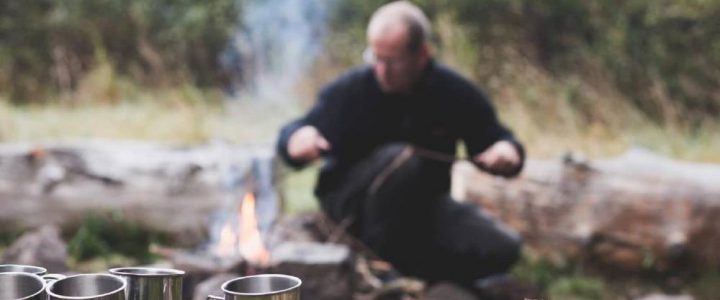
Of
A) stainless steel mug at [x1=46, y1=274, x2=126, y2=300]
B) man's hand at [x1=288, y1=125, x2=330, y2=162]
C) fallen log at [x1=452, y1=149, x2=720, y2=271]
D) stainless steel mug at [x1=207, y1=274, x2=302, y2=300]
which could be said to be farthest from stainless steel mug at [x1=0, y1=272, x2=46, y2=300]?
fallen log at [x1=452, y1=149, x2=720, y2=271]

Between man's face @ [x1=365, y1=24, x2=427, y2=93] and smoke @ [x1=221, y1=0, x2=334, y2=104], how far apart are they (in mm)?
4951

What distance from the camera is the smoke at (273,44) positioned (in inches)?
357

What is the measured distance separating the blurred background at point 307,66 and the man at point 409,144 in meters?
1.77

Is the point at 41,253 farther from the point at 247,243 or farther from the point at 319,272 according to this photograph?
the point at 319,272

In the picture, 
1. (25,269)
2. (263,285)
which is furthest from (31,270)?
(263,285)

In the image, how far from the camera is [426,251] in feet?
13.6

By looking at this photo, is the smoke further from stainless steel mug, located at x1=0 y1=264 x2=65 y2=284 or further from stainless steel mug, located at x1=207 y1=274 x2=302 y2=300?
stainless steel mug, located at x1=207 y1=274 x2=302 y2=300

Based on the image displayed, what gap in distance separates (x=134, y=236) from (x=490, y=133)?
217 centimetres

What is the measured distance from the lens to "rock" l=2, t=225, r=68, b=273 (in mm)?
3871

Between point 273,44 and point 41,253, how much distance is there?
222 inches

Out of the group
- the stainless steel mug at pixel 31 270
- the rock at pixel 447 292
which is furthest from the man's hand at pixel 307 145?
the stainless steel mug at pixel 31 270

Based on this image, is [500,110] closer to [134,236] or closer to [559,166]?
[559,166]

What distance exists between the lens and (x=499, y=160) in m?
3.70

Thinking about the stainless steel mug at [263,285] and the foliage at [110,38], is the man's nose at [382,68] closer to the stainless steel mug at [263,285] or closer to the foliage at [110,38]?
the stainless steel mug at [263,285]
